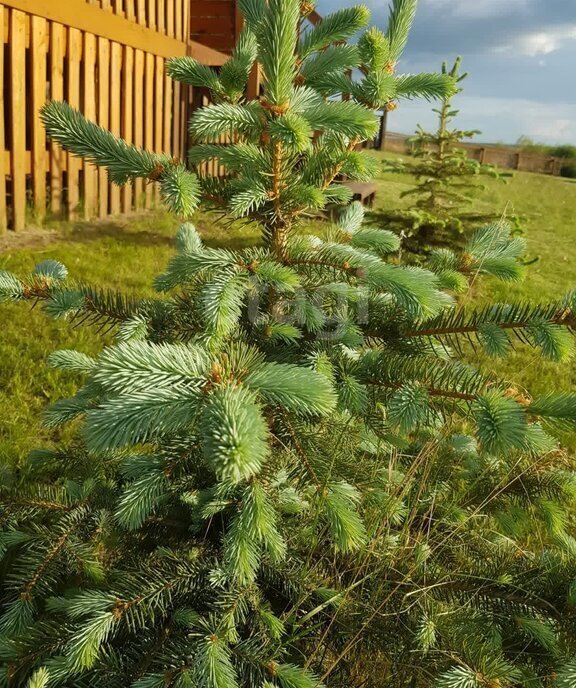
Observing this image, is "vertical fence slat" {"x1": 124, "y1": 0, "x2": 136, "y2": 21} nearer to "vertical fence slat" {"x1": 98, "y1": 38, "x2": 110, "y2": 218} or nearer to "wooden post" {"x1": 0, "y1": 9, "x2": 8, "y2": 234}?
"vertical fence slat" {"x1": 98, "y1": 38, "x2": 110, "y2": 218}

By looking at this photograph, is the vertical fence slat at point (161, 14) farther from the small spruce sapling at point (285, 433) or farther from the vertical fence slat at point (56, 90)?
the small spruce sapling at point (285, 433)

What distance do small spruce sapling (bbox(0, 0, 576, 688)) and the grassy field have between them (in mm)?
317

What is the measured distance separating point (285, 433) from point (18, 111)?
5108mm

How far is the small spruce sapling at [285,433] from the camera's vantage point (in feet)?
4.07

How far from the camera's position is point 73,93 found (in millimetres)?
6062

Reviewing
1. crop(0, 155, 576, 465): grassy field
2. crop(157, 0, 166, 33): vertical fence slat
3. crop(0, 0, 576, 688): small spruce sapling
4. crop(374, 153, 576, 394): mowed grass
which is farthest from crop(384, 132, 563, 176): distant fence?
crop(0, 0, 576, 688): small spruce sapling

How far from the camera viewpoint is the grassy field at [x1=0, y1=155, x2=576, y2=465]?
3064mm

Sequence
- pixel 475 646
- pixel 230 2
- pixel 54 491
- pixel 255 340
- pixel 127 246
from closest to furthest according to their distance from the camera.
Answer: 1. pixel 475 646
2. pixel 255 340
3. pixel 54 491
4. pixel 127 246
5. pixel 230 2

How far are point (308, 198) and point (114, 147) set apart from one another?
46 cm

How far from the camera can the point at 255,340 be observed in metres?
1.56

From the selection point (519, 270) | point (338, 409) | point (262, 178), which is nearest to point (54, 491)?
point (338, 409)

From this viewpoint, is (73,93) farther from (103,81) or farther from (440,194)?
(440,194)

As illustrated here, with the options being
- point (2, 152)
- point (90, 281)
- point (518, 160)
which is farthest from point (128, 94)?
point (518, 160)

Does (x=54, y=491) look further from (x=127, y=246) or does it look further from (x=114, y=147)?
(x=127, y=246)
